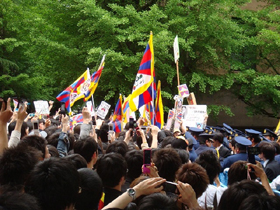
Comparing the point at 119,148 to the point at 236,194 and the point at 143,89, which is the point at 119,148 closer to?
the point at 236,194

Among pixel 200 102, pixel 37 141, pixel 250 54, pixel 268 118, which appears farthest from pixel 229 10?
pixel 37 141

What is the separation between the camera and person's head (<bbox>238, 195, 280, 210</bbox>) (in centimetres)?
247

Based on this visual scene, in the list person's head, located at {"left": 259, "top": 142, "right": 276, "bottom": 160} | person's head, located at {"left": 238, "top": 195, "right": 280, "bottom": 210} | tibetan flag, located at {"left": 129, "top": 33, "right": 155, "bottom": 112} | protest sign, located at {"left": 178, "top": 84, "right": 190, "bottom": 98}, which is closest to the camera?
person's head, located at {"left": 238, "top": 195, "right": 280, "bottom": 210}

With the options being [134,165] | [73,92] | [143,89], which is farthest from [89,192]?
[73,92]

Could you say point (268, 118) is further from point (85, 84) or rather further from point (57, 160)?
point (57, 160)

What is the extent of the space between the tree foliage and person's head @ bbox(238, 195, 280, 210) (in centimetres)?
1672

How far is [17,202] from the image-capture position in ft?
7.02

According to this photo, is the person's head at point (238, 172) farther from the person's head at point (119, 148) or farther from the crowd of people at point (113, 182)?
the person's head at point (119, 148)

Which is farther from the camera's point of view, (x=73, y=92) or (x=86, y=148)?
(x=73, y=92)

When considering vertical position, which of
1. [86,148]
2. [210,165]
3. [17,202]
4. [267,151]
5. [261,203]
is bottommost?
[267,151]

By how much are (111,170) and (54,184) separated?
50.4 inches

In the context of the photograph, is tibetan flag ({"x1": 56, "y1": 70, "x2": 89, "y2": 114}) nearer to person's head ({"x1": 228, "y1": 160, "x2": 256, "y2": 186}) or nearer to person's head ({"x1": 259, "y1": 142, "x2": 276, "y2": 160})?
person's head ({"x1": 259, "y1": 142, "x2": 276, "y2": 160})

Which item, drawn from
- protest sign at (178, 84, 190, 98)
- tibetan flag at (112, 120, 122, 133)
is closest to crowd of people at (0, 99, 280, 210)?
tibetan flag at (112, 120, 122, 133)

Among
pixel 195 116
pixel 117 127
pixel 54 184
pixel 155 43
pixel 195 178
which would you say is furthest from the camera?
pixel 155 43
